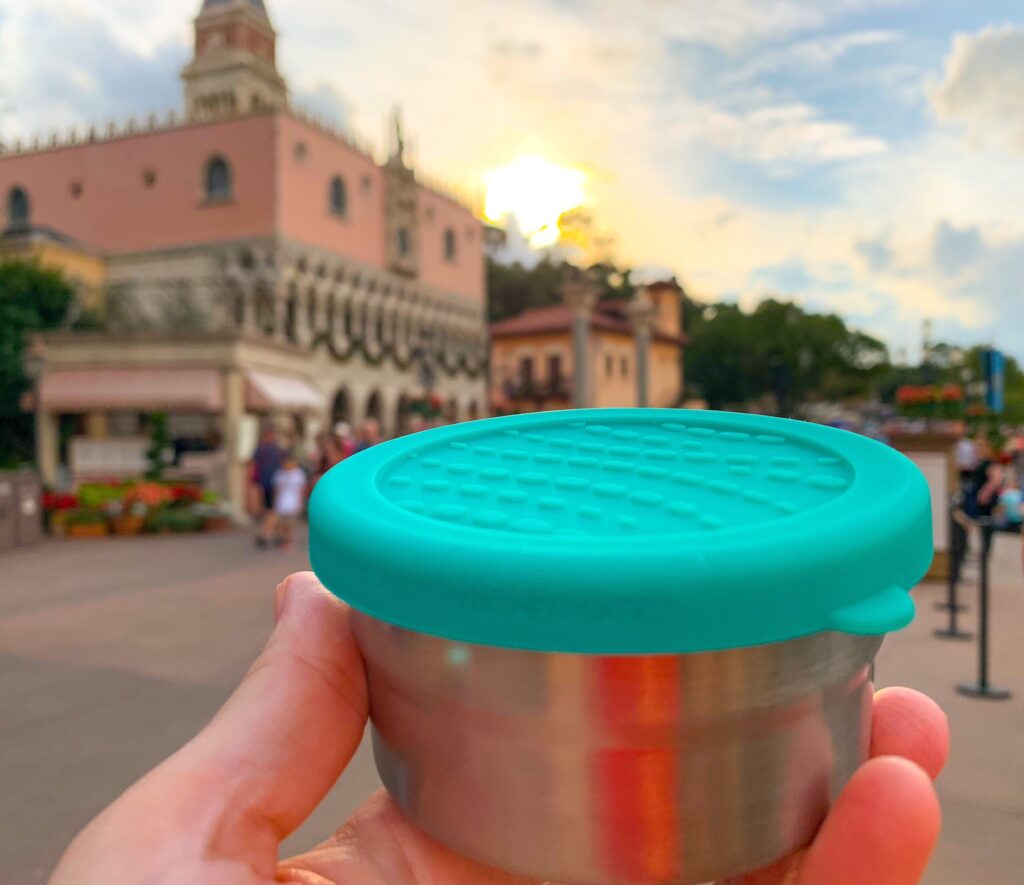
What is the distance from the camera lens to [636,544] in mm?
862

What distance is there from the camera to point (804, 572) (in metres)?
0.86

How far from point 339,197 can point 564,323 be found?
15.1m

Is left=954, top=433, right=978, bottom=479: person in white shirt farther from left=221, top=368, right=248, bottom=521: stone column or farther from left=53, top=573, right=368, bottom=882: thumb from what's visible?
left=53, top=573, right=368, bottom=882: thumb

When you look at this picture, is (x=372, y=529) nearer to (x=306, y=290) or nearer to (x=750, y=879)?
(x=750, y=879)

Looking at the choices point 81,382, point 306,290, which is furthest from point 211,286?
point 81,382

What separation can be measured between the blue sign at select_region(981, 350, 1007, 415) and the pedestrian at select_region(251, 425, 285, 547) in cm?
1139

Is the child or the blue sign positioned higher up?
the blue sign

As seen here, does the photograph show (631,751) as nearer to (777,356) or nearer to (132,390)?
(132,390)

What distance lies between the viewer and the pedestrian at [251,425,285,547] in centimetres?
1206

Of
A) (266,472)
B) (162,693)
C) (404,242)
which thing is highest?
(404,242)

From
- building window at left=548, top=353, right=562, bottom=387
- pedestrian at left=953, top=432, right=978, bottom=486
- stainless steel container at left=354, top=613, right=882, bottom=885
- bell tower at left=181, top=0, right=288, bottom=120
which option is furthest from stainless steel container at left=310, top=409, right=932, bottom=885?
building window at left=548, top=353, right=562, bottom=387

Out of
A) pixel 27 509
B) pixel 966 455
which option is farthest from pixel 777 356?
pixel 27 509

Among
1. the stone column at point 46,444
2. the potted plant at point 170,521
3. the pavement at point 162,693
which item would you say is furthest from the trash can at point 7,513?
the stone column at point 46,444

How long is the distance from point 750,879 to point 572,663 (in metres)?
0.65
